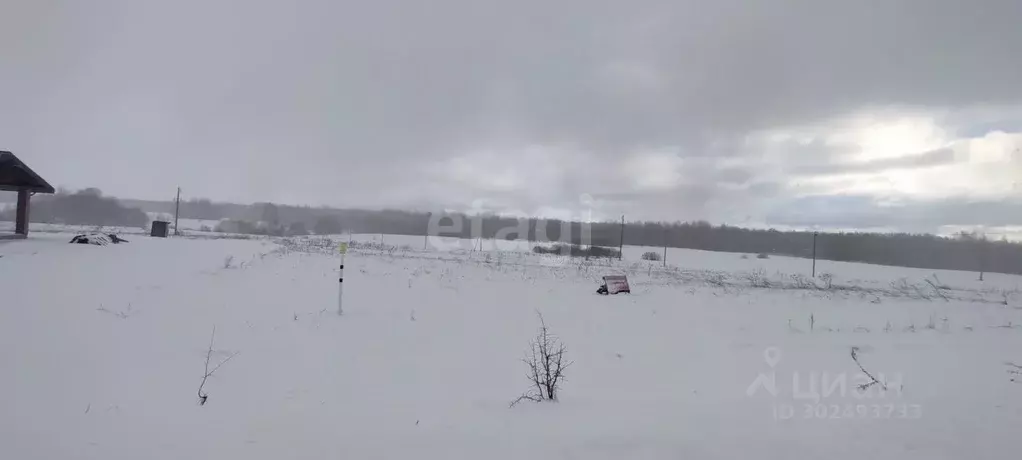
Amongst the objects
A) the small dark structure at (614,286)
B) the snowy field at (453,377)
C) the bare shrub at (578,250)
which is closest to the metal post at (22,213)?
the snowy field at (453,377)

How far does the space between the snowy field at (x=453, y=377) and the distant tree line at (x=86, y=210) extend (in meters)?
77.2

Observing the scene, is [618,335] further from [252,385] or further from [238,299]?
[238,299]

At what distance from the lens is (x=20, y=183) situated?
20469mm

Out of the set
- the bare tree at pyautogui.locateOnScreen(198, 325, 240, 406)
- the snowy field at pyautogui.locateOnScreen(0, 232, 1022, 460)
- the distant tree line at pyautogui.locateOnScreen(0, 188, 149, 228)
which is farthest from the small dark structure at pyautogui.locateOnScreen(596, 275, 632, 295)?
the distant tree line at pyautogui.locateOnScreen(0, 188, 149, 228)

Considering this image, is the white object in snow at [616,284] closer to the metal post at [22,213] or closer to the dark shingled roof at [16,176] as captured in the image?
the dark shingled roof at [16,176]

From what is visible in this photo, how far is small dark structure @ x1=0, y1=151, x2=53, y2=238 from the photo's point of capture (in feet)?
65.0

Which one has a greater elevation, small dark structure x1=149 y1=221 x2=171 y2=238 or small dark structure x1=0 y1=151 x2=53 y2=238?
small dark structure x1=0 y1=151 x2=53 y2=238

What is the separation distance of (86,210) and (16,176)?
230ft

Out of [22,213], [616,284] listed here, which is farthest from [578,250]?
[22,213]

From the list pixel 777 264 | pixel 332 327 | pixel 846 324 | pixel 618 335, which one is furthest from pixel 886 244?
pixel 332 327

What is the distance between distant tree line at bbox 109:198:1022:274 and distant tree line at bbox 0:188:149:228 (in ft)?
60.6

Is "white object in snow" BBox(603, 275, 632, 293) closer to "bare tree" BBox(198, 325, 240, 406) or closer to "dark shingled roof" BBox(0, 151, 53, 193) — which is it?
"bare tree" BBox(198, 325, 240, 406)

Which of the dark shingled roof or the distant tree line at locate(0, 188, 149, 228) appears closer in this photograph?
the dark shingled roof

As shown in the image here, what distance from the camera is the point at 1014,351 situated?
869cm
